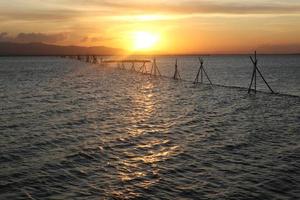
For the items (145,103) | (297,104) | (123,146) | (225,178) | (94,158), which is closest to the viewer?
(225,178)

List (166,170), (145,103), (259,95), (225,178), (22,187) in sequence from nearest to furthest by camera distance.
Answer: (22,187) → (225,178) → (166,170) → (145,103) → (259,95)

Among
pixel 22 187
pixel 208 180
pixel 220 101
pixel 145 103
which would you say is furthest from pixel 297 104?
pixel 22 187

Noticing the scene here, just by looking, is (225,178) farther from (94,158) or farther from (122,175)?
(94,158)

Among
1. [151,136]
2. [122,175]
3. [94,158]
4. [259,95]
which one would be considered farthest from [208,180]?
[259,95]

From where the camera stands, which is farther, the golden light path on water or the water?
the golden light path on water

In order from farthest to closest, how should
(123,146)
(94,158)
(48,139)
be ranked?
(48,139) → (123,146) → (94,158)

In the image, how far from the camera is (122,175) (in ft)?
56.9

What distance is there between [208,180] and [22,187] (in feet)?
24.6

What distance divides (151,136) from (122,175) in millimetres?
8521

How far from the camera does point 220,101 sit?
1781 inches

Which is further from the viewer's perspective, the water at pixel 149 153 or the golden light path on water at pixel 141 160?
the golden light path on water at pixel 141 160

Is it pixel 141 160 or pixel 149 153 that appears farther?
pixel 149 153

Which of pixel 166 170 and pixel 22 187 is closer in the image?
pixel 22 187

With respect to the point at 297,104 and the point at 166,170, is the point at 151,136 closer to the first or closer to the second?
the point at 166,170
